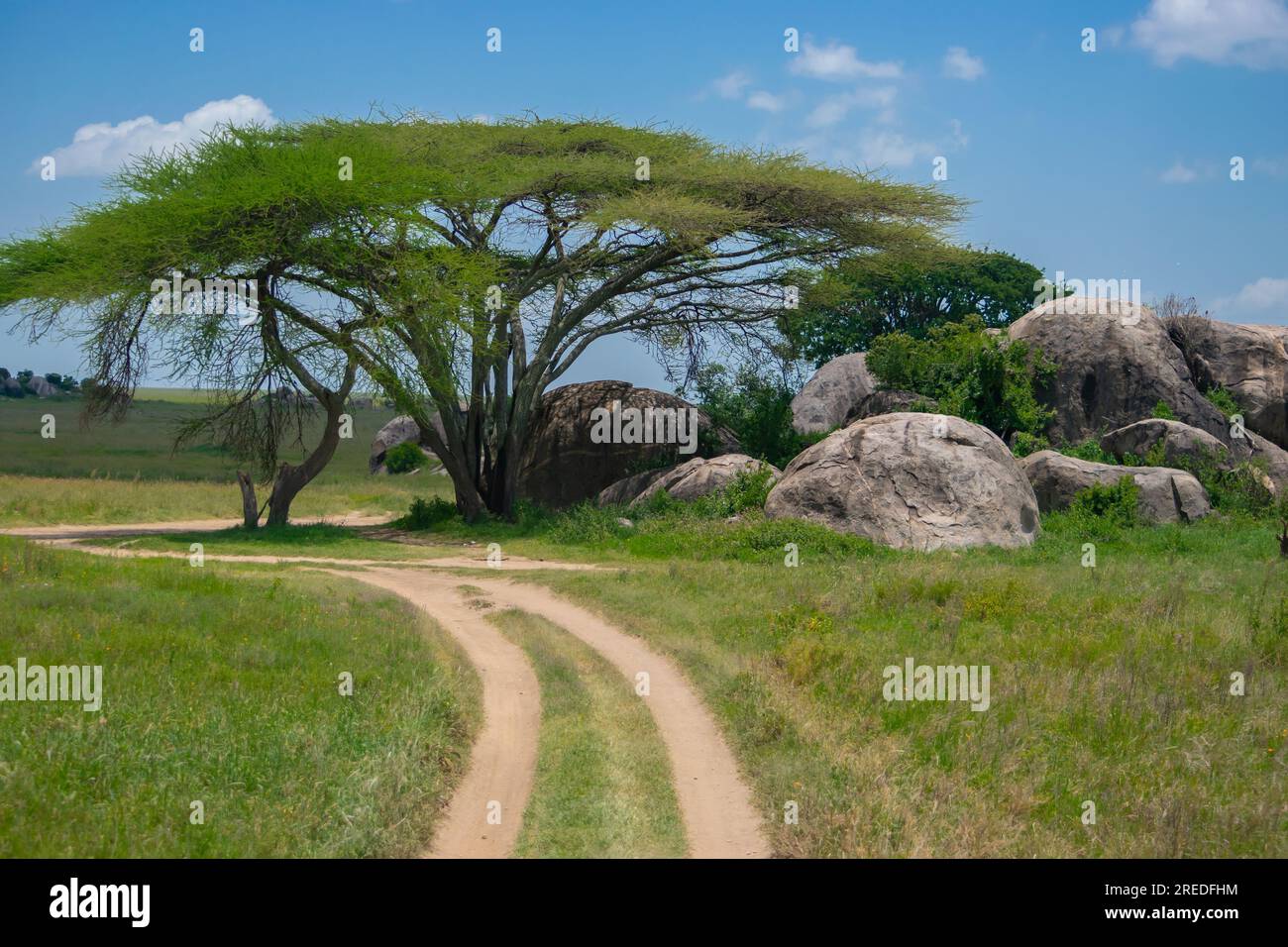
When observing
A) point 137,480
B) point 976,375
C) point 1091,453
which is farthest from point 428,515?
point 1091,453

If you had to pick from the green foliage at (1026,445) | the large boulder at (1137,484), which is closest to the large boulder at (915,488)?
the large boulder at (1137,484)

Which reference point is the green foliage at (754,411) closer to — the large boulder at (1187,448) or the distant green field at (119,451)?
the large boulder at (1187,448)

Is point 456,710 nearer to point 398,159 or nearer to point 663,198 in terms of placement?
point 663,198

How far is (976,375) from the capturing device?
27.9m

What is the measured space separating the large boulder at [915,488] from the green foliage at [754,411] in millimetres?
6903

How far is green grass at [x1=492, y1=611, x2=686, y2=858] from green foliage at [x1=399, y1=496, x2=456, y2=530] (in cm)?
1532

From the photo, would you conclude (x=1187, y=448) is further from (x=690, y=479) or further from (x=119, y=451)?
(x=119, y=451)

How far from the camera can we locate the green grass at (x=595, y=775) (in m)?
7.24

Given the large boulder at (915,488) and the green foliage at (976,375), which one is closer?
the large boulder at (915,488)

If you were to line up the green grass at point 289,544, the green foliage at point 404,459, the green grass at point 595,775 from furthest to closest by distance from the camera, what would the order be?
the green foliage at point 404,459 < the green grass at point 289,544 < the green grass at point 595,775

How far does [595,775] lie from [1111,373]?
23357mm

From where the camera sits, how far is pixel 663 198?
2539 cm

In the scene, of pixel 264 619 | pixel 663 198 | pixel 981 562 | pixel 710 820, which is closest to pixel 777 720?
pixel 710 820

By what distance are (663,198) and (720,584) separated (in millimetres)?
12088
